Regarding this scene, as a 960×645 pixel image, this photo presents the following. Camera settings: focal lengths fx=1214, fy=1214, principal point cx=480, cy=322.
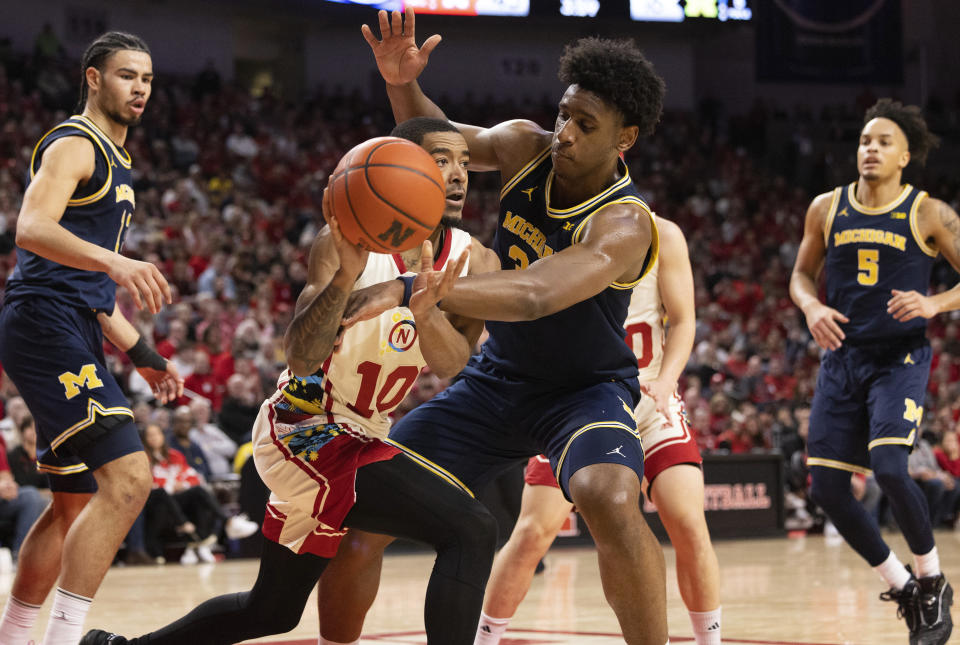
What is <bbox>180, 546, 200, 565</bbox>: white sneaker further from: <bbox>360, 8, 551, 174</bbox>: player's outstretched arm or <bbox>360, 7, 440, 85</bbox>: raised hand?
<bbox>360, 7, 440, 85</bbox>: raised hand

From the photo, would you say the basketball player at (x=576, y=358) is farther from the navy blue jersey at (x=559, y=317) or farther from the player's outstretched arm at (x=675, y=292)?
the player's outstretched arm at (x=675, y=292)

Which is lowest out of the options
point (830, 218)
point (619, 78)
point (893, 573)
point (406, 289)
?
point (893, 573)

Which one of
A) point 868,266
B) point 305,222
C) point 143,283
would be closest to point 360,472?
point 143,283

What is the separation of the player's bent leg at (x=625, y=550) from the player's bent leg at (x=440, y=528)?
0.31 meters

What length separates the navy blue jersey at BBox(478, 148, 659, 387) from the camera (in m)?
3.96

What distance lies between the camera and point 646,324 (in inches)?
212

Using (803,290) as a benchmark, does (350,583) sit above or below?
below

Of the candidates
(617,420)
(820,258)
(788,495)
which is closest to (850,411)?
(820,258)

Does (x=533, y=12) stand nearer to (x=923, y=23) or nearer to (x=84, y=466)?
(x=923, y=23)

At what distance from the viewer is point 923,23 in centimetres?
2530

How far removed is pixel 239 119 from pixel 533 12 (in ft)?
16.3

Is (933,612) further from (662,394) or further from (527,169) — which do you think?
(527,169)

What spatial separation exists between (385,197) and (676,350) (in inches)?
83.5

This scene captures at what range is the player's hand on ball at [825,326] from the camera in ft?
19.3
